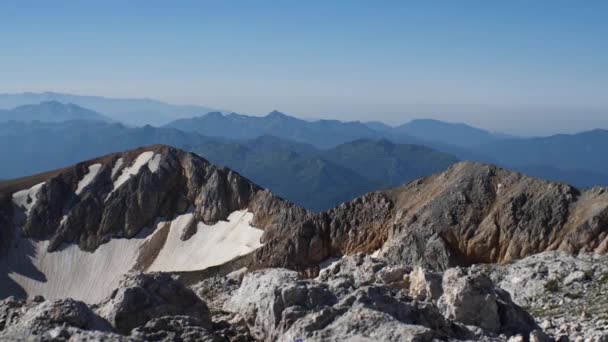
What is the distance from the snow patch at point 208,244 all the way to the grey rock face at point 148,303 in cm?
7754

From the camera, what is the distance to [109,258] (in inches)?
4594

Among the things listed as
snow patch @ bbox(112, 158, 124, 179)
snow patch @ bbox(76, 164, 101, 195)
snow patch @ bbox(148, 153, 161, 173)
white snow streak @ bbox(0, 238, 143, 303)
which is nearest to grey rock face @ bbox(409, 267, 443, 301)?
white snow streak @ bbox(0, 238, 143, 303)

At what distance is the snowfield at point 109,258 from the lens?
349 feet

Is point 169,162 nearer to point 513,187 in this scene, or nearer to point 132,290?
point 513,187

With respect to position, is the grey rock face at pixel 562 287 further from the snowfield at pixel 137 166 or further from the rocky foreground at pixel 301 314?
the snowfield at pixel 137 166

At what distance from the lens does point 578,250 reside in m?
62.6

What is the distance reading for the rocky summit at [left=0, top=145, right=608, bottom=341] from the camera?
20391 millimetres

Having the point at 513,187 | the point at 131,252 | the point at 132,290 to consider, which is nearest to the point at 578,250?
the point at 513,187

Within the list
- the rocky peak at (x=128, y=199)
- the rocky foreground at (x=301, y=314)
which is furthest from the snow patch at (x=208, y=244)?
the rocky foreground at (x=301, y=314)

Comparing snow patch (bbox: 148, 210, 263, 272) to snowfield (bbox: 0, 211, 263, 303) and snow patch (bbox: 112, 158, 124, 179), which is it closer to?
snowfield (bbox: 0, 211, 263, 303)

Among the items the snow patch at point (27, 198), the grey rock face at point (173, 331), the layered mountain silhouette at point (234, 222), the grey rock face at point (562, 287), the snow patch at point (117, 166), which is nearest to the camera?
the grey rock face at point (173, 331)

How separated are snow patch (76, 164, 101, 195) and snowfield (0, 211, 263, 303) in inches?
531

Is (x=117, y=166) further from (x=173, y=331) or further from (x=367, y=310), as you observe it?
(x=367, y=310)

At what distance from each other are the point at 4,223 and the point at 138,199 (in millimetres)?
27051
